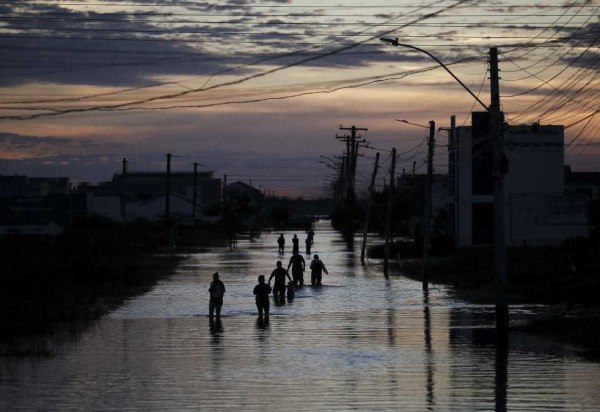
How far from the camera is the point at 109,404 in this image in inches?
688

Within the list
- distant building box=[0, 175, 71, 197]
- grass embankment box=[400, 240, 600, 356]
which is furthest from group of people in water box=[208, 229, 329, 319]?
distant building box=[0, 175, 71, 197]

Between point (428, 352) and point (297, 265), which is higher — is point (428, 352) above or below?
below

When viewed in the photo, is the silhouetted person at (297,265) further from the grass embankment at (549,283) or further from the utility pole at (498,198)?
the utility pole at (498,198)

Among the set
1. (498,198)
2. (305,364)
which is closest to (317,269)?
(498,198)

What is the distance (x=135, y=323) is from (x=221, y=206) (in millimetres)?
120581

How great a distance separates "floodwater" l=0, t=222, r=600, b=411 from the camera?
17.9 metres

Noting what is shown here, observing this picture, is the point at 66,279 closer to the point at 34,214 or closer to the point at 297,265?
the point at 297,265

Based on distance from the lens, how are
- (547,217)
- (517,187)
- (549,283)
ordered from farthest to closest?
(517,187) < (547,217) < (549,283)

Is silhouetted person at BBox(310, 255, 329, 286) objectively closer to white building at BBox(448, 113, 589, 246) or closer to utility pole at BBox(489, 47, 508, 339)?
utility pole at BBox(489, 47, 508, 339)

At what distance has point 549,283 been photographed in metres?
43.4

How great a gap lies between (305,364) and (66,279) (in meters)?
27.4

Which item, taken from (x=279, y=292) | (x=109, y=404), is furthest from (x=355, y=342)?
(x=279, y=292)

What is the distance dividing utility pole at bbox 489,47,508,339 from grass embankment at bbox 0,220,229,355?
34.2ft

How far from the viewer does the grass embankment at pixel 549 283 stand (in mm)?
28844
